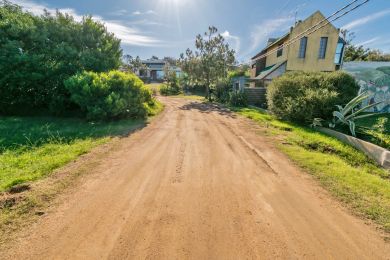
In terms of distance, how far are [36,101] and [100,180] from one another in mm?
9740

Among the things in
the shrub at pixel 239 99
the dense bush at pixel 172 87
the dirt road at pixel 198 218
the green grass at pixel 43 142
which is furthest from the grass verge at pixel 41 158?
the dense bush at pixel 172 87

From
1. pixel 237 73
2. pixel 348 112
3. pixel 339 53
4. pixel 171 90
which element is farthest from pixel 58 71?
pixel 237 73

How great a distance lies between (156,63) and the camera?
65000 millimetres

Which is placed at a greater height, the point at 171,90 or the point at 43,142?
the point at 171,90

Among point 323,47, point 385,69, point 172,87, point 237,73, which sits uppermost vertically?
point 323,47

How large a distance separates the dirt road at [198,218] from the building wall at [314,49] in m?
19.5

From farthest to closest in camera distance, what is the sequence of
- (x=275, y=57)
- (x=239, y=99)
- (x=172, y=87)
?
(x=172, y=87) < (x=275, y=57) < (x=239, y=99)

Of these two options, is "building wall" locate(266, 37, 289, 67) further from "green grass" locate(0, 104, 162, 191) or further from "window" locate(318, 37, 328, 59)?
"green grass" locate(0, 104, 162, 191)

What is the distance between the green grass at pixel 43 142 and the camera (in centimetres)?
439

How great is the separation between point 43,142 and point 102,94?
3717 millimetres

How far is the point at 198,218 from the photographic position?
120 inches

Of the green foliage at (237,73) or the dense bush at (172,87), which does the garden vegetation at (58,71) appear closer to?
the dense bush at (172,87)

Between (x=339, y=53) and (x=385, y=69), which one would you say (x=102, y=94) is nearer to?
(x=385, y=69)

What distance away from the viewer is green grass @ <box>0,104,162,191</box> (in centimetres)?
439
